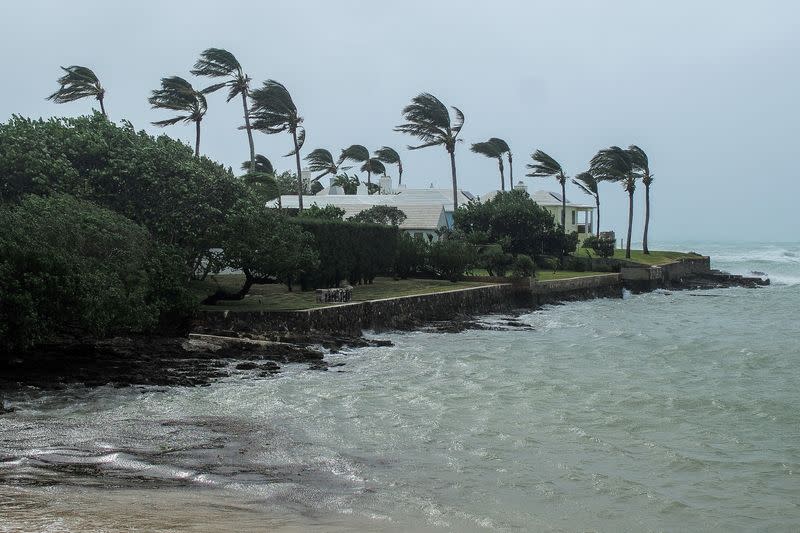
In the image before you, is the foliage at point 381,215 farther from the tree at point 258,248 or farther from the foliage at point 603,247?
the tree at point 258,248

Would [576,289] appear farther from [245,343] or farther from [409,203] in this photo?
[245,343]

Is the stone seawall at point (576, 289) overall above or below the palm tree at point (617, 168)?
below

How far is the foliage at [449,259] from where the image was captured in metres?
43.3

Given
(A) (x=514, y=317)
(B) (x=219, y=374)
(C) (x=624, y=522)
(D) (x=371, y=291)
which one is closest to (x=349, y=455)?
(C) (x=624, y=522)

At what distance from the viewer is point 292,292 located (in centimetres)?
3325

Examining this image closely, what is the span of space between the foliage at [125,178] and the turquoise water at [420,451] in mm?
6966

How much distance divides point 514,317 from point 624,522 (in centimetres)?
2800

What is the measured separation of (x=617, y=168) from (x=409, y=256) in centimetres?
3698

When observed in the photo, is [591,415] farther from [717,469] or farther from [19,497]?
[19,497]

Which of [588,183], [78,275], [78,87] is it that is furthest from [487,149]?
[78,275]

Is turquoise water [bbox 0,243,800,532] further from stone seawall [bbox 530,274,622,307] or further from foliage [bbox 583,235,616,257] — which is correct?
foliage [bbox 583,235,616,257]

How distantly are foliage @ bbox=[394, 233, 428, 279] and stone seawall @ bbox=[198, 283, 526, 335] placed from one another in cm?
416

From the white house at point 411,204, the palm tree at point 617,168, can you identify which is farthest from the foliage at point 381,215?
the palm tree at point 617,168

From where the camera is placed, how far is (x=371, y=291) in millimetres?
35656
